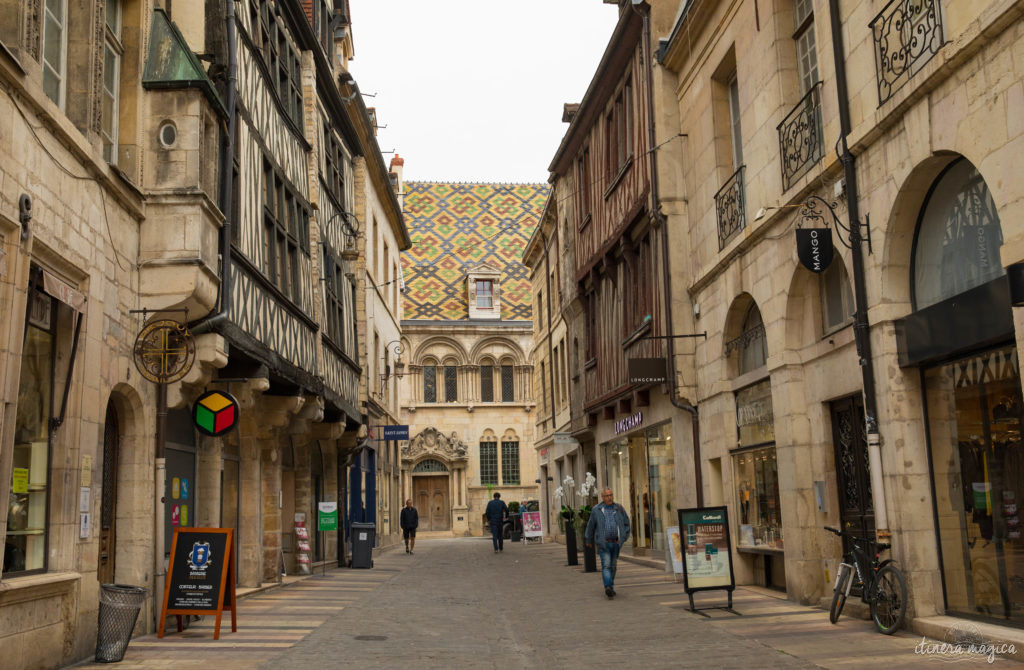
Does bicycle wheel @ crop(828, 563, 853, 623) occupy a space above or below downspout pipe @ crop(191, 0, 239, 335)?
below

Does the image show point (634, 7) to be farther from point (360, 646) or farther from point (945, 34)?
point (360, 646)

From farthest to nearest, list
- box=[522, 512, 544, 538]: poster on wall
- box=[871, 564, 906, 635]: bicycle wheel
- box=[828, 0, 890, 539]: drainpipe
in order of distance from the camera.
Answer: box=[522, 512, 544, 538]: poster on wall → box=[828, 0, 890, 539]: drainpipe → box=[871, 564, 906, 635]: bicycle wheel

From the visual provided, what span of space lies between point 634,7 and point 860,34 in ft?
24.8

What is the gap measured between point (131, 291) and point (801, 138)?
6.96 m

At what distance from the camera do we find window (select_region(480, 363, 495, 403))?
4450cm

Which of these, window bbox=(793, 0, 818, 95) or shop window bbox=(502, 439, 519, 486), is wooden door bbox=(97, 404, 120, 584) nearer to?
window bbox=(793, 0, 818, 95)

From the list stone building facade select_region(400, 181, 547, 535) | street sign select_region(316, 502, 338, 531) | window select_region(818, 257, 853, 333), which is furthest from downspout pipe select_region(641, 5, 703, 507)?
stone building facade select_region(400, 181, 547, 535)

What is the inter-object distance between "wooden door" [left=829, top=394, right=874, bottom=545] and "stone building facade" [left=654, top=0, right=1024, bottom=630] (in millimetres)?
32

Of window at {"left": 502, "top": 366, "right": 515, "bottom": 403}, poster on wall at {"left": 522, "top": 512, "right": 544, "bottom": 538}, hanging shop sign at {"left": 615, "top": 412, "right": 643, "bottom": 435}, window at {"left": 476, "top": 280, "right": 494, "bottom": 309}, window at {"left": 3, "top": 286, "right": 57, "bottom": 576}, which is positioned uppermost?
window at {"left": 476, "top": 280, "right": 494, "bottom": 309}

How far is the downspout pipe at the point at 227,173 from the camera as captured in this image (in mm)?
10547

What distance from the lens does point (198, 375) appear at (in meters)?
9.94

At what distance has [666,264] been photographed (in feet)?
51.2

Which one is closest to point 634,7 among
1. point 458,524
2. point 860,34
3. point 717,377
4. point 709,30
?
point 709,30

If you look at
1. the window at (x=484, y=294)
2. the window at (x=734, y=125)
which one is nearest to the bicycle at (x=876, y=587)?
the window at (x=734, y=125)
